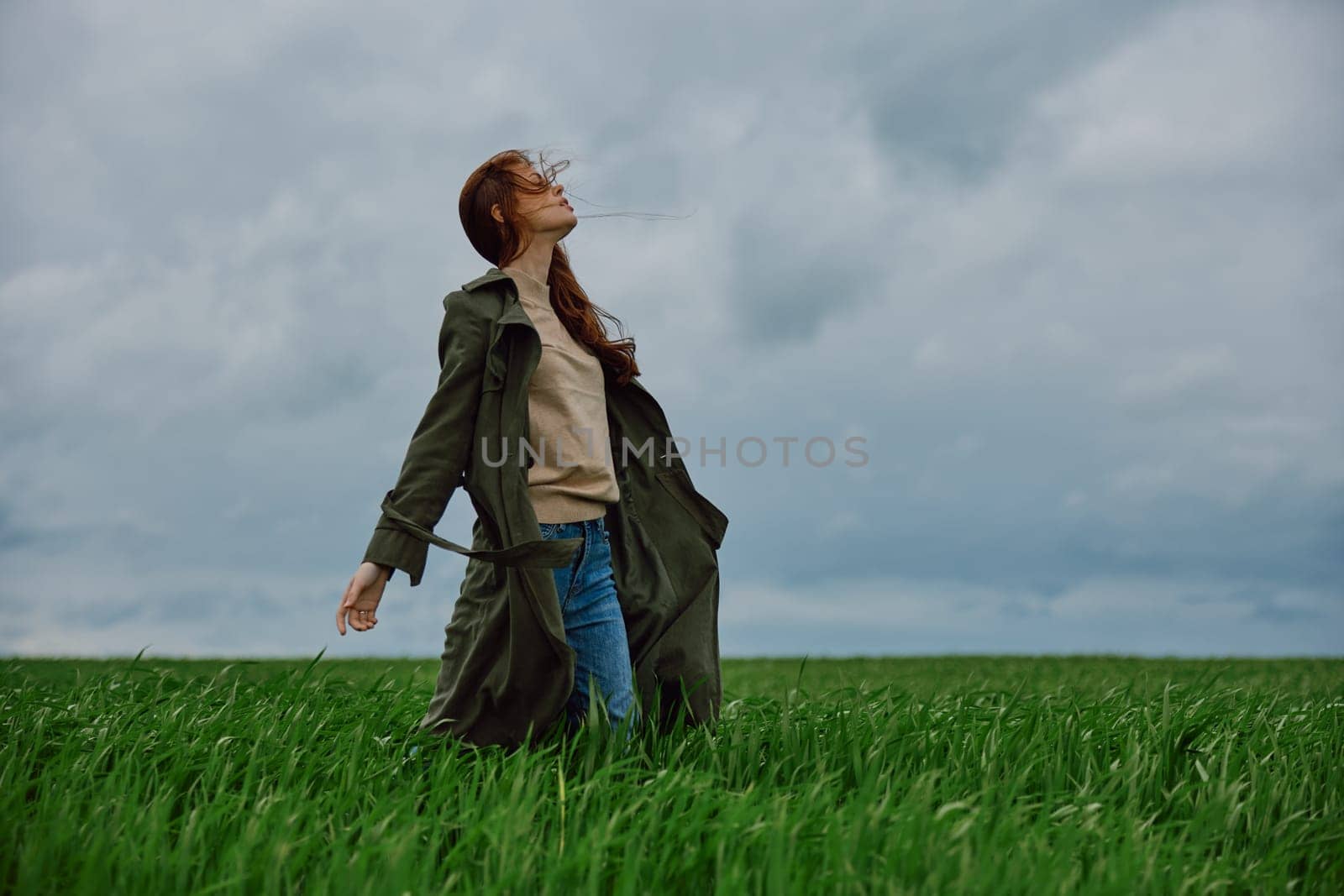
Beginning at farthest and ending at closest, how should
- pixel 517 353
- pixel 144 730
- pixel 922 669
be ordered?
pixel 922 669, pixel 144 730, pixel 517 353

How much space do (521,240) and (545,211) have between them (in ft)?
0.47

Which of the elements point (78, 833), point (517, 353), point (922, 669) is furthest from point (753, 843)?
point (922, 669)

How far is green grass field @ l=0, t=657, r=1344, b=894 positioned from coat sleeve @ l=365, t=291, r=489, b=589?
27.8 inches

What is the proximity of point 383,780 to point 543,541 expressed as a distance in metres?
0.98

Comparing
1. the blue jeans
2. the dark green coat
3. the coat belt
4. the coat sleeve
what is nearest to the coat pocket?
the dark green coat

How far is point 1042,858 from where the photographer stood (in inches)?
112

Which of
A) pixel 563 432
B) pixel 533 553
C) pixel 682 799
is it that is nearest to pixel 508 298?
pixel 563 432

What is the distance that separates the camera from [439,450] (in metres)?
3.57

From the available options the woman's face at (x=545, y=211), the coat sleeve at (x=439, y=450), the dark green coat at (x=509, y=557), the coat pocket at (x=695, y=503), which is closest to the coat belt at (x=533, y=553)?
the dark green coat at (x=509, y=557)

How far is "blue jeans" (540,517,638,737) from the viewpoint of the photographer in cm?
358

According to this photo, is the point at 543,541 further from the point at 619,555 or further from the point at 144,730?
the point at 144,730

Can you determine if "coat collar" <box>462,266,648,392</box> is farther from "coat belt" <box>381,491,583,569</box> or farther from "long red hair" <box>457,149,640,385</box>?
"coat belt" <box>381,491,583,569</box>

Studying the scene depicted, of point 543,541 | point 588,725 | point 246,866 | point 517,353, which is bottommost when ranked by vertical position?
point 246,866

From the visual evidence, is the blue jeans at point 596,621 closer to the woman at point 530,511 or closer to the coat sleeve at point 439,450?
the woman at point 530,511
